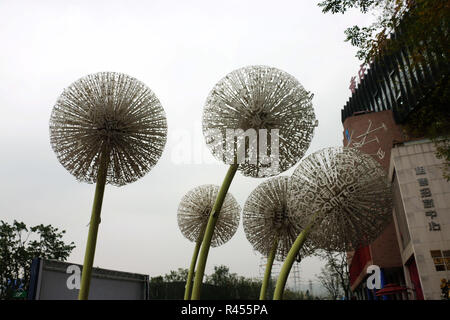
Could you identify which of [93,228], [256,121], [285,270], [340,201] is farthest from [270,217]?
[93,228]

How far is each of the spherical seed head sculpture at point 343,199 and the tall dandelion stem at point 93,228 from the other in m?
3.30

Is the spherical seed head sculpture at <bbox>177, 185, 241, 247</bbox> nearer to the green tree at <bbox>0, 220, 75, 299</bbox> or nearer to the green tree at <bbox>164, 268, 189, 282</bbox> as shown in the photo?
the green tree at <bbox>0, 220, 75, 299</bbox>

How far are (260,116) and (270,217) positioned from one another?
9.72 ft

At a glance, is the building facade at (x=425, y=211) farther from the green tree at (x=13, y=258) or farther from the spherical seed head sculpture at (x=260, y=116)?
the green tree at (x=13, y=258)

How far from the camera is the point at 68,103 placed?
5.21m

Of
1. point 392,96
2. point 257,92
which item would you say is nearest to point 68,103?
point 257,92

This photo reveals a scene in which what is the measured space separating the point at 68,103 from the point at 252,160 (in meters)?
3.17

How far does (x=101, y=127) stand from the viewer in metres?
5.20

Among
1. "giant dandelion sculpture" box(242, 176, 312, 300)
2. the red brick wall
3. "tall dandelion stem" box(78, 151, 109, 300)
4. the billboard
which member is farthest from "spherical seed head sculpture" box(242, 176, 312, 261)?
the red brick wall

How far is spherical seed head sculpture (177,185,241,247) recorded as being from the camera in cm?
907

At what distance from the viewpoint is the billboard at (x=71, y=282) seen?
751 centimetres

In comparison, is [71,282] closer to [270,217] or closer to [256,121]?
[270,217]

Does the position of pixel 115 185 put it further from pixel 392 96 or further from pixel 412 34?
pixel 392 96

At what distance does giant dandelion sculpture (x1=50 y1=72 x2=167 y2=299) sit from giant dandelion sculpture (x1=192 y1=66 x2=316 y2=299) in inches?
41.3
